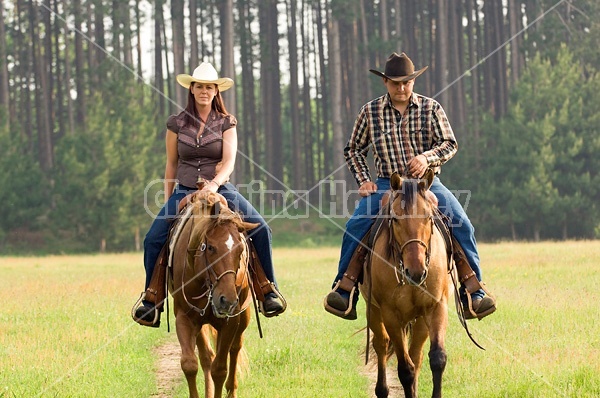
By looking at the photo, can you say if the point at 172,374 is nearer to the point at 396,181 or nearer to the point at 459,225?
the point at 459,225

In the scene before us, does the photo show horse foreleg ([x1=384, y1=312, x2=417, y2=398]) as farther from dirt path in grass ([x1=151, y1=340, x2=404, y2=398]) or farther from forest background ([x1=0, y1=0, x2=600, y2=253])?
forest background ([x1=0, y1=0, x2=600, y2=253])

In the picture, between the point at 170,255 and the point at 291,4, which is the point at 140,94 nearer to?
the point at 291,4

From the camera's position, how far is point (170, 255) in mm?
8953

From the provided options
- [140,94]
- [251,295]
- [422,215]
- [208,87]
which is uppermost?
[140,94]

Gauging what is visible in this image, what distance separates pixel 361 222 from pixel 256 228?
45.2 inches

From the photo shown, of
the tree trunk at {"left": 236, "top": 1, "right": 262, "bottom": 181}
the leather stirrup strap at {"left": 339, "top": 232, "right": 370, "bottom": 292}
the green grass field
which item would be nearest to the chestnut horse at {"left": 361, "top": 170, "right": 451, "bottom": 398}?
the leather stirrup strap at {"left": 339, "top": 232, "right": 370, "bottom": 292}

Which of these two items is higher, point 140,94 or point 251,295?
point 140,94

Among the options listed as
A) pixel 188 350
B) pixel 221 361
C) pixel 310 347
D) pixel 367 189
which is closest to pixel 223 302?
pixel 188 350

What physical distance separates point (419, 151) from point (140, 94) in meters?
37.3

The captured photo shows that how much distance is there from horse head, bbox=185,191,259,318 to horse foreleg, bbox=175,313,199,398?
42 centimetres

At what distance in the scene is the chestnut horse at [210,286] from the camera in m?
7.72

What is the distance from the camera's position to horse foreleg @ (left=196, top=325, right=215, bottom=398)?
8.84 m

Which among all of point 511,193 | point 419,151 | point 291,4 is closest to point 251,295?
point 419,151

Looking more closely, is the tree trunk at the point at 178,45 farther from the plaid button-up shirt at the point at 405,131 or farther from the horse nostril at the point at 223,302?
the horse nostril at the point at 223,302
